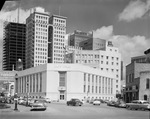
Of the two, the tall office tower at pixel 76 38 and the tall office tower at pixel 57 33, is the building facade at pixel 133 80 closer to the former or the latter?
the tall office tower at pixel 57 33

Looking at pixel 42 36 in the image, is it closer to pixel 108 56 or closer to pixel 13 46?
pixel 13 46

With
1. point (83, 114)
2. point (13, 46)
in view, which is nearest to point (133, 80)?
point (13, 46)

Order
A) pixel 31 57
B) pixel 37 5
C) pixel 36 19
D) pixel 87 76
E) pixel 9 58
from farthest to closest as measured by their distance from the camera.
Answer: pixel 87 76 → pixel 31 57 → pixel 9 58 → pixel 36 19 → pixel 37 5

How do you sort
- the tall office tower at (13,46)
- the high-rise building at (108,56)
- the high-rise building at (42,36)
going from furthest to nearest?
1. the tall office tower at (13,46)
2. the high-rise building at (42,36)
3. the high-rise building at (108,56)

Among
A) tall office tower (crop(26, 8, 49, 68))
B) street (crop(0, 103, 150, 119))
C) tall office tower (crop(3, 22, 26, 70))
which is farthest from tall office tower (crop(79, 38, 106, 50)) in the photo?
tall office tower (crop(3, 22, 26, 70))

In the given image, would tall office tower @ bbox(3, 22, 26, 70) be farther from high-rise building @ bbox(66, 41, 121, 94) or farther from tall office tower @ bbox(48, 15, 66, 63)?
high-rise building @ bbox(66, 41, 121, 94)

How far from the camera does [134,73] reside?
79.8ft

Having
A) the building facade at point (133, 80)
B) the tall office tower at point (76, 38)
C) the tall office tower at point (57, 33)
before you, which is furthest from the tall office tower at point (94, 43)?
the building facade at point (133, 80)

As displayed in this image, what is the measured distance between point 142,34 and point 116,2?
886 millimetres

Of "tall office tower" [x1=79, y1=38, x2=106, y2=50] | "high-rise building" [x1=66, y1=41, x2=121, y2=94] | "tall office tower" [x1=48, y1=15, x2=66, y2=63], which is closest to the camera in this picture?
"tall office tower" [x1=79, y1=38, x2=106, y2=50]

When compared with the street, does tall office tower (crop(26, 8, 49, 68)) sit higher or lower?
higher

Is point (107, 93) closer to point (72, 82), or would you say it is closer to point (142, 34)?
point (72, 82)

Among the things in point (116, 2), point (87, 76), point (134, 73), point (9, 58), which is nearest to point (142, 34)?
point (116, 2)

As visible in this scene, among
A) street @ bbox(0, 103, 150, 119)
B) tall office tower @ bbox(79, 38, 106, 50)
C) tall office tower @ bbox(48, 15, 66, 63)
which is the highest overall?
tall office tower @ bbox(48, 15, 66, 63)
